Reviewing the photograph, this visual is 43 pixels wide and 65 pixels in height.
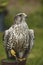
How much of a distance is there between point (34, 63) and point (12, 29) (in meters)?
0.52

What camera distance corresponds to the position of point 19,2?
4.66 metres

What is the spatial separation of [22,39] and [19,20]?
0.13m

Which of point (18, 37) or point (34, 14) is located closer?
point (18, 37)

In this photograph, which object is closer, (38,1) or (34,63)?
(34,63)

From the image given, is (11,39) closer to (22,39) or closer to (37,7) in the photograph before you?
(22,39)

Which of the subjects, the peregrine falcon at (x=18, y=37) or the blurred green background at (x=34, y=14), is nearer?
the peregrine falcon at (x=18, y=37)

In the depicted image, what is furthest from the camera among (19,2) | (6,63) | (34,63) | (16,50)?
(19,2)

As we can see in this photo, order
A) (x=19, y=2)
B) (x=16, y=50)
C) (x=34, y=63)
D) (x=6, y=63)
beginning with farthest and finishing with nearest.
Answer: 1. (x=19, y=2)
2. (x=34, y=63)
3. (x=16, y=50)
4. (x=6, y=63)

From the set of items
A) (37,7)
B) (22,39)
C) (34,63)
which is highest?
(37,7)

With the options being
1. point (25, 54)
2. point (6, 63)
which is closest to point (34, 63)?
point (25, 54)

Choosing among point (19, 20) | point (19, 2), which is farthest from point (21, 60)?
point (19, 2)

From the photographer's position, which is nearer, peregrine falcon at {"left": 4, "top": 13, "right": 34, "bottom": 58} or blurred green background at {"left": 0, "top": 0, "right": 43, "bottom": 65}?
peregrine falcon at {"left": 4, "top": 13, "right": 34, "bottom": 58}

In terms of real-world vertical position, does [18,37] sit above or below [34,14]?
below

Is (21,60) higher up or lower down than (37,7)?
lower down
